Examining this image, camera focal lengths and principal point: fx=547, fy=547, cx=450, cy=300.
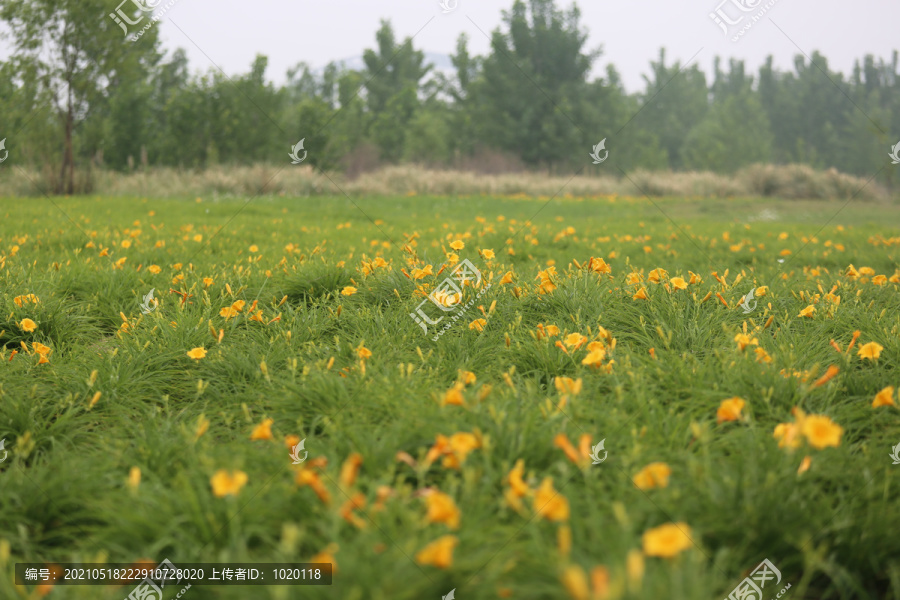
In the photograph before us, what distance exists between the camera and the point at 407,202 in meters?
15.1

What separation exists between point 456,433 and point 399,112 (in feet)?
137

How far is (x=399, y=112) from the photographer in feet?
134

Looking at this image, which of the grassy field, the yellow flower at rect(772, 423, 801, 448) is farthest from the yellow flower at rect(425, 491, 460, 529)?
the yellow flower at rect(772, 423, 801, 448)

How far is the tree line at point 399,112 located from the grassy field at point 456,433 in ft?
19.7

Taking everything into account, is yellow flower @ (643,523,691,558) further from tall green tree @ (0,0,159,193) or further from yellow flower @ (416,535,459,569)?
tall green tree @ (0,0,159,193)

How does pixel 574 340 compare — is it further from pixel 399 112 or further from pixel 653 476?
pixel 399 112

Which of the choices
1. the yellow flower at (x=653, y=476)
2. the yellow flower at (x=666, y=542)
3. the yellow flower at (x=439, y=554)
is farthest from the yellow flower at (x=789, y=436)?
the yellow flower at (x=439, y=554)

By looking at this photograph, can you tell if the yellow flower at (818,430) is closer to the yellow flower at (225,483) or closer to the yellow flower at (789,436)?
the yellow flower at (789,436)

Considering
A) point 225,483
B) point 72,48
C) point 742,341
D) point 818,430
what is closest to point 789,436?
point 818,430

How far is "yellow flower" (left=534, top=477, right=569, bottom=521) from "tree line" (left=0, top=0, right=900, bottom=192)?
26.5 ft

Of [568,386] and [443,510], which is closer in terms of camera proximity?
[443,510]

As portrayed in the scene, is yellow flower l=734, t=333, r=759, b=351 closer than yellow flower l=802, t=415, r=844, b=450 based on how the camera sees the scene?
No

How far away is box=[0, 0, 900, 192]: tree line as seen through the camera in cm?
1457

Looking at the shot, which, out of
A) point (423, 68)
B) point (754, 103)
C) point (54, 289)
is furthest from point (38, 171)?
point (754, 103)
